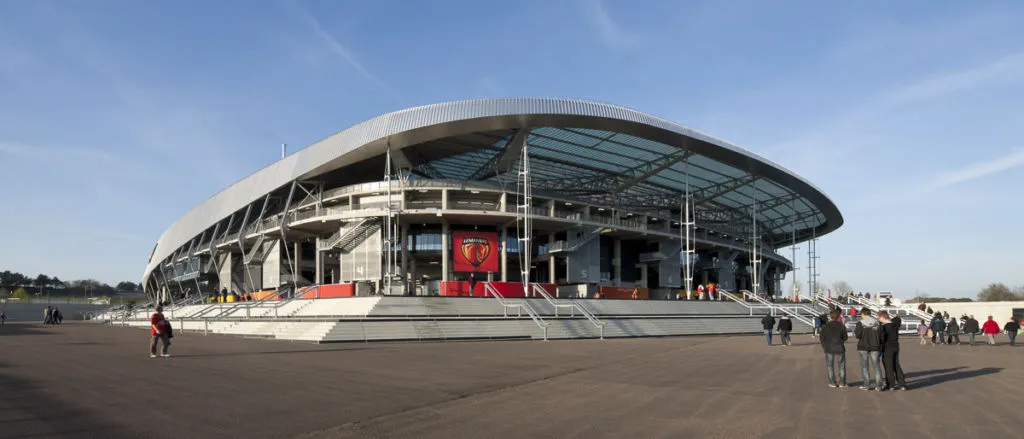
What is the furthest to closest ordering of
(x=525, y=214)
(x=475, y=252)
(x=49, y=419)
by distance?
(x=475, y=252), (x=525, y=214), (x=49, y=419)

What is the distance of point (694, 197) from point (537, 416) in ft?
177

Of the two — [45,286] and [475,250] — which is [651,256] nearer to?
[475,250]

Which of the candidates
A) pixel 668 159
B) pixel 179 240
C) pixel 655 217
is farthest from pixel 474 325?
pixel 179 240

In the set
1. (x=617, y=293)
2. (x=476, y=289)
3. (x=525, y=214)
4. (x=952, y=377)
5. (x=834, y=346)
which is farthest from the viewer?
(x=617, y=293)

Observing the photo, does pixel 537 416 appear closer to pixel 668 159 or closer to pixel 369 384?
pixel 369 384

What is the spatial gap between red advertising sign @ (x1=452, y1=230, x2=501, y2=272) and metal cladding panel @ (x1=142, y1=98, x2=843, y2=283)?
9.06 metres

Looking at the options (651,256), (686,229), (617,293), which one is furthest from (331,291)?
(686,229)

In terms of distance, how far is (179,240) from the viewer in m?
71.0

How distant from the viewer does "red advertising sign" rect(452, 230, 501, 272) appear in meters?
48.0

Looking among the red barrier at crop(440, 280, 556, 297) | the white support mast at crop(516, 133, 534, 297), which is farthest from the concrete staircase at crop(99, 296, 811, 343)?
the red barrier at crop(440, 280, 556, 297)

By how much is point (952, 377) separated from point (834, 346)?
4.21m

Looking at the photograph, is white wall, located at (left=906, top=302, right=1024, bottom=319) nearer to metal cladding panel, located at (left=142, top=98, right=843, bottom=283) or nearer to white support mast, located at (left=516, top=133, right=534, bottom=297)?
metal cladding panel, located at (left=142, top=98, right=843, bottom=283)

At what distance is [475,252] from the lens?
1902 inches

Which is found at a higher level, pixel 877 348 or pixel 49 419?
pixel 877 348
